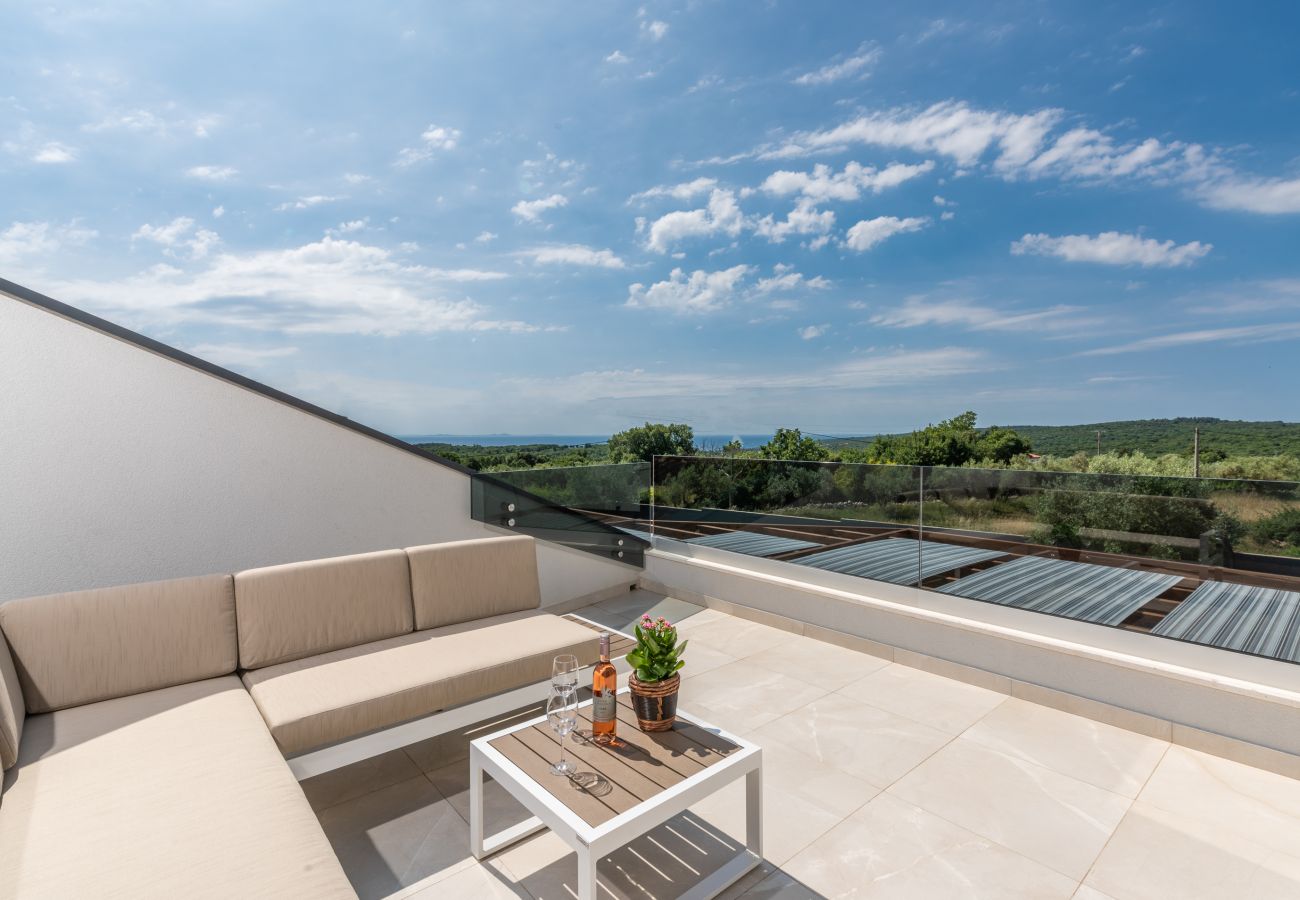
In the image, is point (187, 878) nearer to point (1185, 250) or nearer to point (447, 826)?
point (447, 826)

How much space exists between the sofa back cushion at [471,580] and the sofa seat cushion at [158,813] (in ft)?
3.12

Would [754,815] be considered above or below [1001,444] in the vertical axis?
below

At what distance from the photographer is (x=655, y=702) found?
202cm

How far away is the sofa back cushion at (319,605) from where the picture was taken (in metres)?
2.59

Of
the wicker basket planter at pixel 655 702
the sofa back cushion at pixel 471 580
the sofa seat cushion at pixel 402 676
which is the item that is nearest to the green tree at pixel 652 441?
the sofa back cushion at pixel 471 580

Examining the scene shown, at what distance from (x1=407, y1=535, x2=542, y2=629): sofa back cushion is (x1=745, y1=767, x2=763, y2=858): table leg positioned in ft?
5.58

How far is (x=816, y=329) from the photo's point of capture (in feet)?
69.9

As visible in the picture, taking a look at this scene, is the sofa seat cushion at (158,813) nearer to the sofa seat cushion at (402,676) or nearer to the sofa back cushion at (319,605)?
the sofa seat cushion at (402,676)

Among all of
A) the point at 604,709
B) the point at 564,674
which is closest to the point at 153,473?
the point at 564,674

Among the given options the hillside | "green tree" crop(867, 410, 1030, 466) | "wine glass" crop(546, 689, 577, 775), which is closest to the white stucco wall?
"wine glass" crop(546, 689, 577, 775)

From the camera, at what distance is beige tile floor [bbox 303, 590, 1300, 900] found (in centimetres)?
189

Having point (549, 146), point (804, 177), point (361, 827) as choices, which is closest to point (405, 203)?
point (549, 146)

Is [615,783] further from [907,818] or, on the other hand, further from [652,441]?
[652,441]

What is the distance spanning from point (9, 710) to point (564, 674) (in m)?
1.66
